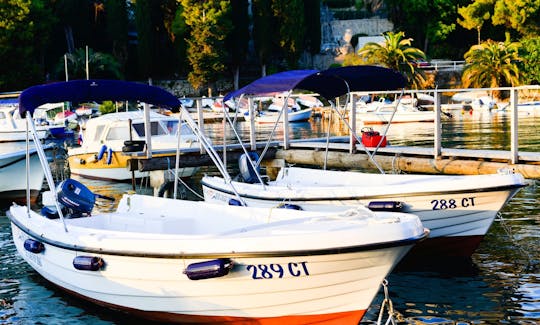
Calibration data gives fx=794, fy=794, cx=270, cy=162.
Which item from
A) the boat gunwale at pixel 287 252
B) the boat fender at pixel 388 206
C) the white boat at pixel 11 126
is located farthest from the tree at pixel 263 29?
the boat gunwale at pixel 287 252

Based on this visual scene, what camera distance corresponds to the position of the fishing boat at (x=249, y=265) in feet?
27.1

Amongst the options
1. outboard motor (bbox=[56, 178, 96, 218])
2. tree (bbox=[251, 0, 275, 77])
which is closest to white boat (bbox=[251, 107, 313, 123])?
tree (bbox=[251, 0, 275, 77])

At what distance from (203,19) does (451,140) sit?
32.6m

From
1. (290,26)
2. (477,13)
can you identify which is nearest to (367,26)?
(477,13)

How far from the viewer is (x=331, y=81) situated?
14.9m

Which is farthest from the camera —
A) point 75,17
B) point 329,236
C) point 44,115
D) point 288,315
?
point 75,17

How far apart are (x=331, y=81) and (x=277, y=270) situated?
7.07 metres

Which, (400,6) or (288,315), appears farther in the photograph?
(400,6)

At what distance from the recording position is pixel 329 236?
8195mm

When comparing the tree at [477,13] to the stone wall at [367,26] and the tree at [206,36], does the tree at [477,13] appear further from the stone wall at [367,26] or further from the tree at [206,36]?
the tree at [206,36]

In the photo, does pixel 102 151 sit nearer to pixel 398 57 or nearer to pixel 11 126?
pixel 11 126

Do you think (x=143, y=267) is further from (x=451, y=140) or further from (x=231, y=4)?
(x=231, y=4)

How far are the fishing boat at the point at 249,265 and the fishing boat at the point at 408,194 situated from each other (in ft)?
Answer: 7.63

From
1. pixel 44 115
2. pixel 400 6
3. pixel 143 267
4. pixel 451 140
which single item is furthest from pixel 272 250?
pixel 400 6
